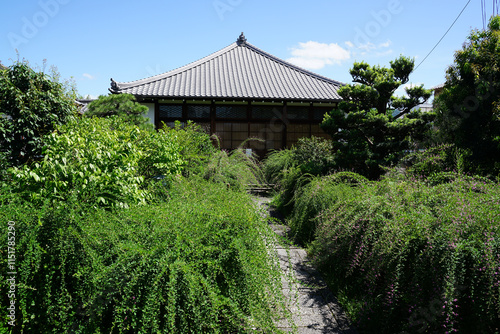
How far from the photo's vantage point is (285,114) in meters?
12.2

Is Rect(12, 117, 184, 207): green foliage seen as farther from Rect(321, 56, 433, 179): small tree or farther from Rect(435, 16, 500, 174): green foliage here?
Rect(435, 16, 500, 174): green foliage

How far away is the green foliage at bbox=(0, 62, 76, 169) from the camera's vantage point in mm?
4461

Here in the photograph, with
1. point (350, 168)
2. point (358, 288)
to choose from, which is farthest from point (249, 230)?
point (350, 168)

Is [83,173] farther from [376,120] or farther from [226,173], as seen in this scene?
[376,120]

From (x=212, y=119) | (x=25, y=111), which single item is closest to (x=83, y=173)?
(x=25, y=111)

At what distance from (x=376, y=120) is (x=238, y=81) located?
291 inches

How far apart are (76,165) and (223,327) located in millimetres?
2074

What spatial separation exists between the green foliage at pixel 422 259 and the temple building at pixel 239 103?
871 centimetres

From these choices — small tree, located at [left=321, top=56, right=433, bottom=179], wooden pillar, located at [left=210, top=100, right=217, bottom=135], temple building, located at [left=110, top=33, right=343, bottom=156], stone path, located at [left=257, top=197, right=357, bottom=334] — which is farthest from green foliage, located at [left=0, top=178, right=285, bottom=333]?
wooden pillar, located at [left=210, top=100, right=217, bottom=135]

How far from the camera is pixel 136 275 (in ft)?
6.93

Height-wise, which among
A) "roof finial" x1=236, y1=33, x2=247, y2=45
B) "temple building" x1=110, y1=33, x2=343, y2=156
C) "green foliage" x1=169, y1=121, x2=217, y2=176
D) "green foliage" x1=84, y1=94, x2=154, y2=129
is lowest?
"green foliage" x1=169, y1=121, x2=217, y2=176

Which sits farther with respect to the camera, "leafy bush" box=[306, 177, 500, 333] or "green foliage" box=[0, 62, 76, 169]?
"green foliage" box=[0, 62, 76, 169]

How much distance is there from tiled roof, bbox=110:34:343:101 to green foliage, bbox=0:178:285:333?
9204 millimetres

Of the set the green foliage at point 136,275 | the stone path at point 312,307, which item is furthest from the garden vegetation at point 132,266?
the stone path at point 312,307
